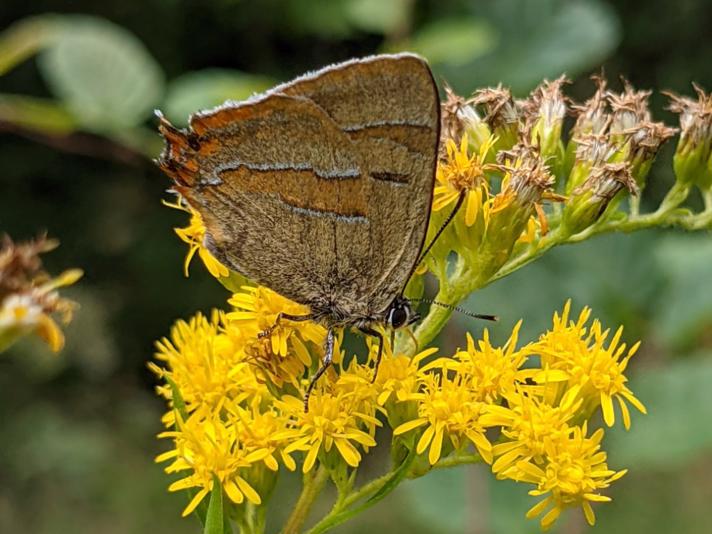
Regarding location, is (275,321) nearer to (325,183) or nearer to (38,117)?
(325,183)

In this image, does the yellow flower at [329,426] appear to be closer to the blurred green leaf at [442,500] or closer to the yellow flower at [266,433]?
the yellow flower at [266,433]

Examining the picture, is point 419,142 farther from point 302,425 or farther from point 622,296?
point 622,296

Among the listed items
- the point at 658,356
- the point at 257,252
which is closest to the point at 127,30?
the point at 658,356

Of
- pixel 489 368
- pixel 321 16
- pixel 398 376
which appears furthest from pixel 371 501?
pixel 321 16

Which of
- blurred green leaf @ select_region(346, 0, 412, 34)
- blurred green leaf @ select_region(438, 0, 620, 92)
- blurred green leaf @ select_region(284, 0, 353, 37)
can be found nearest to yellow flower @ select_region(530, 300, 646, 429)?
blurred green leaf @ select_region(346, 0, 412, 34)

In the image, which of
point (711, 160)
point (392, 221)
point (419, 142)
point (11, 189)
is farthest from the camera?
point (11, 189)

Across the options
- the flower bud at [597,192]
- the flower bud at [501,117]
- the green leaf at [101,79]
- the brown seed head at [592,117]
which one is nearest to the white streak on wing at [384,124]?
the flower bud at [501,117]

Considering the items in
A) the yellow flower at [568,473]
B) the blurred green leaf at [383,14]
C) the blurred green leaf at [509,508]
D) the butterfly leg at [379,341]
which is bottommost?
the blurred green leaf at [509,508]
